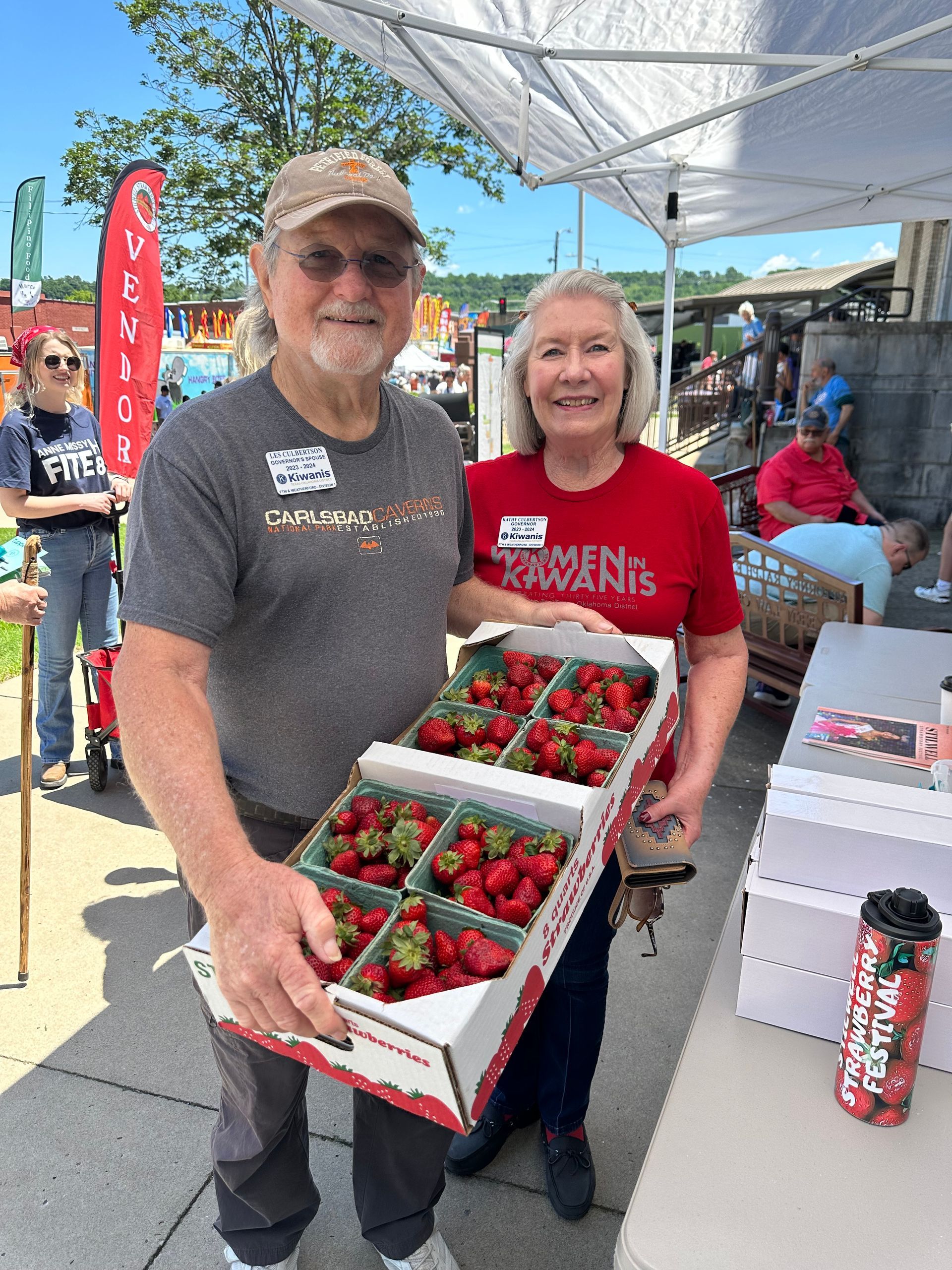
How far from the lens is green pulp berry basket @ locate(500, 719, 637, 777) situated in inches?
61.4

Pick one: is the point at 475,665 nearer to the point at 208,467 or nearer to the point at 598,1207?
the point at 208,467

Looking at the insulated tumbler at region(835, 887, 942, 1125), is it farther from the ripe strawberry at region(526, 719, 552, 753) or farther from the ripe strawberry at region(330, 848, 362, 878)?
the ripe strawberry at region(330, 848, 362, 878)

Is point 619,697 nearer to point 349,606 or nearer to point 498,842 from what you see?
point 498,842

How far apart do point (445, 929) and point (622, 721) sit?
610 millimetres

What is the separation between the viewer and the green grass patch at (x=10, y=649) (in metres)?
5.85

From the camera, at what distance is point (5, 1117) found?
2.43 m

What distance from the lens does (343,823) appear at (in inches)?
54.7

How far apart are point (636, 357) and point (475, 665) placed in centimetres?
94

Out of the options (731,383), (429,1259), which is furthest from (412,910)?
(731,383)

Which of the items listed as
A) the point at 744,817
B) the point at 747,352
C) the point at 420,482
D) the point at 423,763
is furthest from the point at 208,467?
the point at 747,352

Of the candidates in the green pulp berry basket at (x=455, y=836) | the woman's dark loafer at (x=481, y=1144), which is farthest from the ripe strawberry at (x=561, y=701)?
the woman's dark loafer at (x=481, y=1144)

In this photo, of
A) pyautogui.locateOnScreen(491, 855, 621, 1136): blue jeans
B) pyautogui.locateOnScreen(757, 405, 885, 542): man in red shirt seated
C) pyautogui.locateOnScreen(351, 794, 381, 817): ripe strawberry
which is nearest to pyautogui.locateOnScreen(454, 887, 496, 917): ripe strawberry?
pyautogui.locateOnScreen(351, 794, 381, 817): ripe strawberry

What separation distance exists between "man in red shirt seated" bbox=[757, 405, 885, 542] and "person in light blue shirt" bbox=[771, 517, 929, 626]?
1.30 metres

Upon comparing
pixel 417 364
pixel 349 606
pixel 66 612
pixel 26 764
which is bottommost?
pixel 26 764
